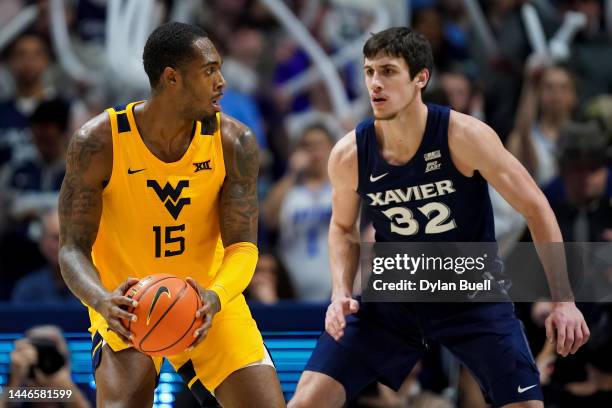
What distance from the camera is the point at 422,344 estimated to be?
5602 millimetres

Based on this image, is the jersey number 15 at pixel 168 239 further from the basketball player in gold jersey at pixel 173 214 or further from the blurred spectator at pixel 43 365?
the blurred spectator at pixel 43 365

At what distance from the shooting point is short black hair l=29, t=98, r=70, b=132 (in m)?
9.05

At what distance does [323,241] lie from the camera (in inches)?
334

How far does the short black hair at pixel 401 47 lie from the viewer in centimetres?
540

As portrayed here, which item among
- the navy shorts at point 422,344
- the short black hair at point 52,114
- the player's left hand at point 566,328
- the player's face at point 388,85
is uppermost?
the player's face at point 388,85

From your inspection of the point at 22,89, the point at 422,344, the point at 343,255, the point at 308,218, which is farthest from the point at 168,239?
the point at 22,89

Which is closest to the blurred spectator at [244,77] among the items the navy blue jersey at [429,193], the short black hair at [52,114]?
the short black hair at [52,114]

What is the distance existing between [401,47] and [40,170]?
443 cm

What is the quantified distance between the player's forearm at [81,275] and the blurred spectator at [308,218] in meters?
3.47

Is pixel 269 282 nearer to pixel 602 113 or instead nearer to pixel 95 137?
pixel 602 113

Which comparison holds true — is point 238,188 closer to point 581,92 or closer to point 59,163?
point 59,163

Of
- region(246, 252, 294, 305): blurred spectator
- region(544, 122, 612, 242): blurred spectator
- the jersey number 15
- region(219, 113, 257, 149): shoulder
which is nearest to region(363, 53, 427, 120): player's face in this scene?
region(219, 113, 257, 149): shoulder

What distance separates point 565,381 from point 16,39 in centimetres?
590

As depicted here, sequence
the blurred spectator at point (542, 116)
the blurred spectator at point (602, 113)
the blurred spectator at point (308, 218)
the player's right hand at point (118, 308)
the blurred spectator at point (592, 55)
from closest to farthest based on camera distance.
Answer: the player's right hand at point (118, 308) → the blurred spectator at point (602, 113) → the blurred spectator at point (308, 218) → the blurred spectator at point (542, 116) → the blurred spectator at point (592, 55)
